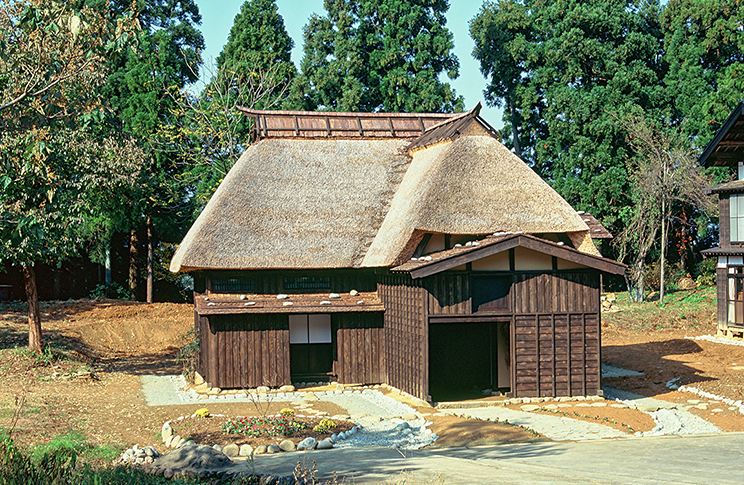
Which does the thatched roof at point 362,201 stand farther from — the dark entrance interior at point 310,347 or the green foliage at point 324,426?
the green foliage at point 324,426

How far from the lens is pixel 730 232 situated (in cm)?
2505

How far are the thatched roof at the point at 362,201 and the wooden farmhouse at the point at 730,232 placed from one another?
1004 cm

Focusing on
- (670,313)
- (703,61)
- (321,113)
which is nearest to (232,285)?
(321,113)

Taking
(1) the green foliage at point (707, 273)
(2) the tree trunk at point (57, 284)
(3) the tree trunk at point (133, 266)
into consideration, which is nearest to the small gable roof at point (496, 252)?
(3) the tree trunk at point (133, 266)

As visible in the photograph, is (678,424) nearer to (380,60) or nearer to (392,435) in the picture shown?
(392,435)

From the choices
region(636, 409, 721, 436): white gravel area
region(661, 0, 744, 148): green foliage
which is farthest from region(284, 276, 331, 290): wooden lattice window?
region(661, 0, 744, 148): green foliage

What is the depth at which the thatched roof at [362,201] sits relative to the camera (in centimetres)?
1725

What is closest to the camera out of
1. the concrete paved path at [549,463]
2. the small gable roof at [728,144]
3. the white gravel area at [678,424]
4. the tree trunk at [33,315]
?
the concrete paved path at [549,463]

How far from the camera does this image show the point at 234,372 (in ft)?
58.9

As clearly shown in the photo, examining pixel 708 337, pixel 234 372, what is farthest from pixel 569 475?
pixel 708 337

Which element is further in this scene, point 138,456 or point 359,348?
point 359,348

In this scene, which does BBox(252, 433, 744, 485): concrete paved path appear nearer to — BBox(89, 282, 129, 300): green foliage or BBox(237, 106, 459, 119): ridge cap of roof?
BBox(237, 106, 459, 119): ridge cap of roof

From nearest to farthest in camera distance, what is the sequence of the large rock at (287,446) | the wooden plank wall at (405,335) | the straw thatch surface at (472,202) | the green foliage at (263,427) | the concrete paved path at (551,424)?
the large rock at (287,446), the green foliage at (263,427), the concrete paved path at (551,424), the wooden plank wall at (405,335), the straw thatch surface at (472,202)

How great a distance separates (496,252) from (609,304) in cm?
1888
